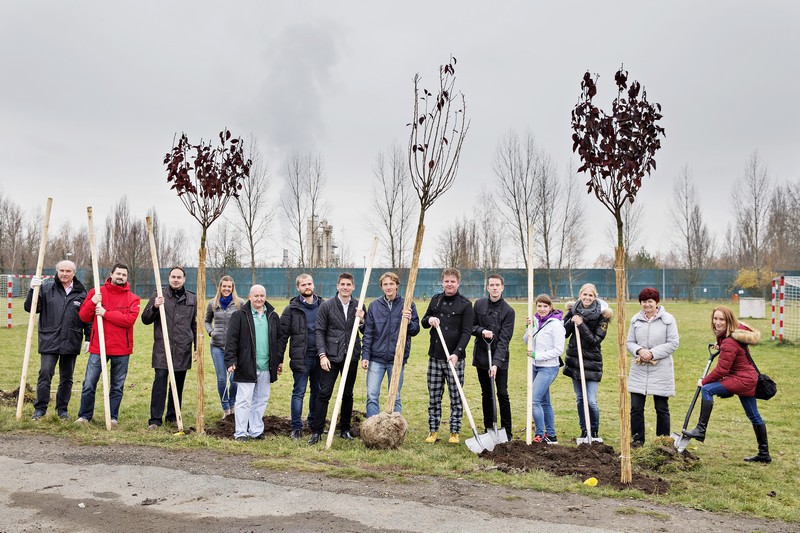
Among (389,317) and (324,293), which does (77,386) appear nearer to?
(389,317)

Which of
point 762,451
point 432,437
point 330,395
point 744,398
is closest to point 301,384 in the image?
point 330,395

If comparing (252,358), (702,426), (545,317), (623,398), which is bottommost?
(702,426)

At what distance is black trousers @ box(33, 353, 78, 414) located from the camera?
8695mm

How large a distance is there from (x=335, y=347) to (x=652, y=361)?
12.4 ft

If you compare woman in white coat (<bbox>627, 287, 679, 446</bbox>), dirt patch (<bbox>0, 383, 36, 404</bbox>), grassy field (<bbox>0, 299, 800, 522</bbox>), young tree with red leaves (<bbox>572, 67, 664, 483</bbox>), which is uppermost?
young tree with red leaves (<bbox>572, 67, 664, 483</bbox>)

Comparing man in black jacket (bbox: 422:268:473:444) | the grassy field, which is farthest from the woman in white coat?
man in black jacket (bbox: 422:268:473:444)

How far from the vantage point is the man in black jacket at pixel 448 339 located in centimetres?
795

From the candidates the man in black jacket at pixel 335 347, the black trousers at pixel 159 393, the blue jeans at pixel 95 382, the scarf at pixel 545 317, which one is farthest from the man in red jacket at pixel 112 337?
the scarf at pixel 545 317

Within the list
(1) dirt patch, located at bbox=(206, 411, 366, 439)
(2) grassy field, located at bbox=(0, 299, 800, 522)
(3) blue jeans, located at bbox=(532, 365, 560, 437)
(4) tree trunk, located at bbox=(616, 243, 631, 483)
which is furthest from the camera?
(1) dirt patch, located at bbox=(206, 411, 366, 439)

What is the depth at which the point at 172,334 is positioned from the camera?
8.59m

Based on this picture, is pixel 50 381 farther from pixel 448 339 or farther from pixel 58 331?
pixel 448 339

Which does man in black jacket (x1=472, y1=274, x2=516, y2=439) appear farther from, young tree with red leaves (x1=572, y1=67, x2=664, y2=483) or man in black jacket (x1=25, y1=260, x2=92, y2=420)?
man in black jacket (x1=25, y1=260, x2=92, y2=420)

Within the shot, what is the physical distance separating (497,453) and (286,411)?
4.08 meters

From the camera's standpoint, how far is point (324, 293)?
61.3 m
